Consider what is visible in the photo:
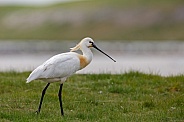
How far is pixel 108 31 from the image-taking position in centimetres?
7619

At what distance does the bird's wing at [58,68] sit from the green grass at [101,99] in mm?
677

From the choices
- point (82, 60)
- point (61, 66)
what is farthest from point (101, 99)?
point (61, 66)

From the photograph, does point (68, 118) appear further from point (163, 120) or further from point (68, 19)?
point (68, 19)

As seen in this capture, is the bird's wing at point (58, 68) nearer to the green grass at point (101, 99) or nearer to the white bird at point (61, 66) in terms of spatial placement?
the white bird at point (61, 66)

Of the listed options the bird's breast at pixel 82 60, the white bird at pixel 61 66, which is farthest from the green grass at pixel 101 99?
the bird's breast at pixel 82 60

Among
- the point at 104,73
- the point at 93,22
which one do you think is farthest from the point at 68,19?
the point at 104,73

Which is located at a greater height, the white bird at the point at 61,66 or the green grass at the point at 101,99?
the white bird at the point at 61,66

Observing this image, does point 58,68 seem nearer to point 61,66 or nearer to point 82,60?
point 61,66

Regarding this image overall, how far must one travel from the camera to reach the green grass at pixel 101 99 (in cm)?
1220

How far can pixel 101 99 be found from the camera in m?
14.1

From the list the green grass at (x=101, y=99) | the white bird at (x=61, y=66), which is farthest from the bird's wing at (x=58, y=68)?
the green grass at (x=101, y=99)

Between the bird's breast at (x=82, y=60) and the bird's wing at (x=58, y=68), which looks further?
the bird's breast at (x=82, y=60)

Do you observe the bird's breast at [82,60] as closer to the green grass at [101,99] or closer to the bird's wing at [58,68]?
the bird's wing at [58,68]

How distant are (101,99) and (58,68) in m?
2.12
